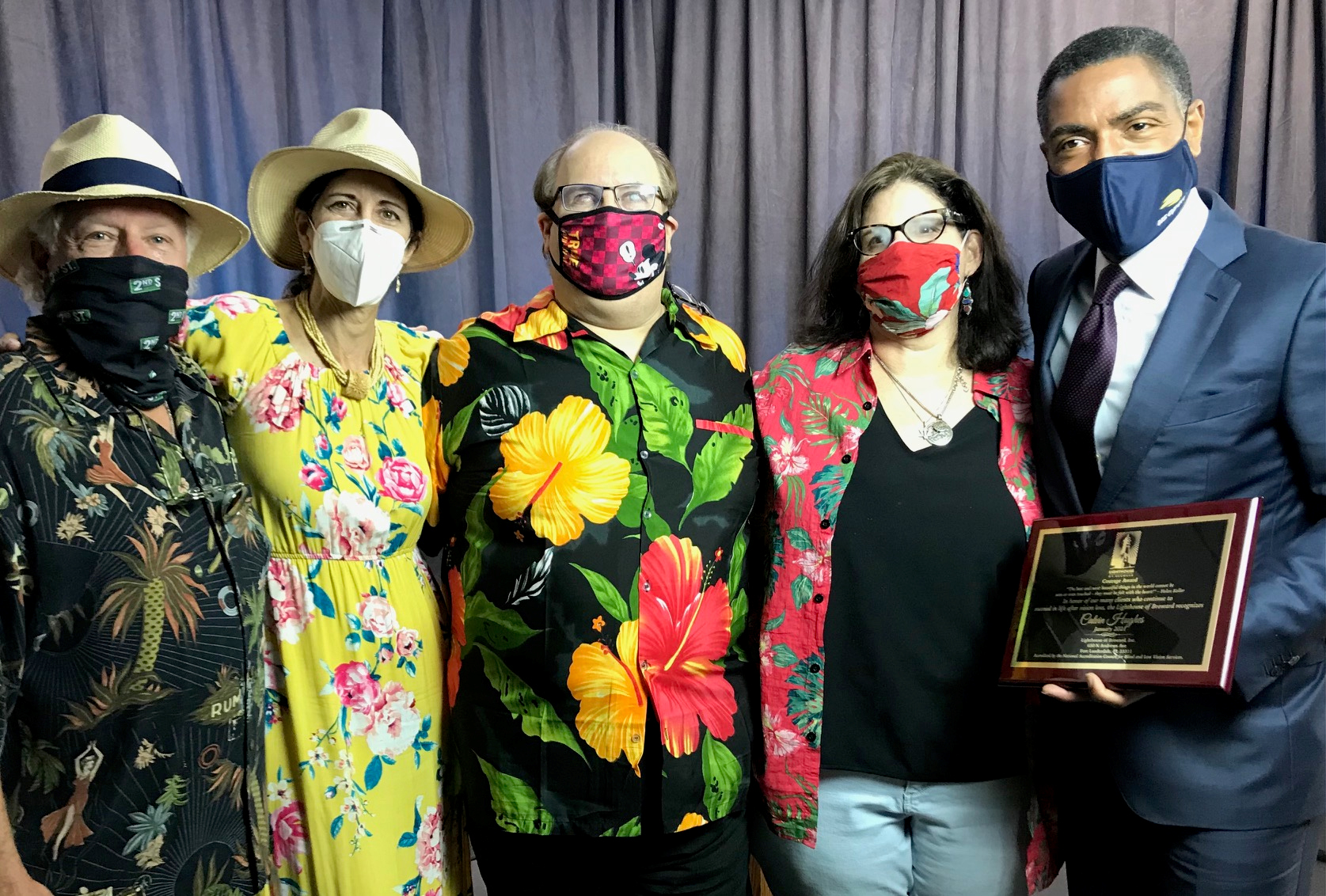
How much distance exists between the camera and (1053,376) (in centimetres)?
169

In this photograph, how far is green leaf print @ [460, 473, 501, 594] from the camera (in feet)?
5.63

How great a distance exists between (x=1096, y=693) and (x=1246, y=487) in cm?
39

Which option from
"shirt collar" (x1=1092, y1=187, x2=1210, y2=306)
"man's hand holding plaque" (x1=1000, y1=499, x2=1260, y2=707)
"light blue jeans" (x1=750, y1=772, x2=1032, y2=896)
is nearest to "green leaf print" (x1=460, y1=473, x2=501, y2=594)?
"light blue jeans" (x1=750, y1=772, x2=1032, y2=896)

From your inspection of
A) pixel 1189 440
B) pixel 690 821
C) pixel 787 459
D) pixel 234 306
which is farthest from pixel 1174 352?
pixel 234 306

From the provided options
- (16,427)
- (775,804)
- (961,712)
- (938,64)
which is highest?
(938,64)

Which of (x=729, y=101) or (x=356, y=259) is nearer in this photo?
(x=356, y=259)

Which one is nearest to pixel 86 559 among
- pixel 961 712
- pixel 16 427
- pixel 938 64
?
pixel 16 427

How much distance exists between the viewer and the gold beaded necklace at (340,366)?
5.61ft

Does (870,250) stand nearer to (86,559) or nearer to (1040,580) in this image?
(1040,580)

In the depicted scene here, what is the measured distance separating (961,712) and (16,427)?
1427 millimetres

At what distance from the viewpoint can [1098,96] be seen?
1.57 meters

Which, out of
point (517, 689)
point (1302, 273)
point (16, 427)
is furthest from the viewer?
point (517, 689)

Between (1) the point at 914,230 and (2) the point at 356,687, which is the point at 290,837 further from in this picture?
(1) the point at 914,230

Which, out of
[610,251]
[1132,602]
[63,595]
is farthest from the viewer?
[610,251]
